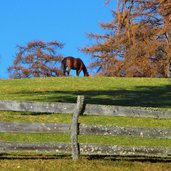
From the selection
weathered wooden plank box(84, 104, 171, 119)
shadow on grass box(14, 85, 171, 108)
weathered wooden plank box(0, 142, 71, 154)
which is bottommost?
weathered wooden plank box(0, 142, 71, 154)

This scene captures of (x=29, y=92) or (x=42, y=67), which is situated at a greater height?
(x=42, y=67)

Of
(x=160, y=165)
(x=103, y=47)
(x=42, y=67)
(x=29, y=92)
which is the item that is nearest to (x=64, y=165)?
(x=160, y=165)

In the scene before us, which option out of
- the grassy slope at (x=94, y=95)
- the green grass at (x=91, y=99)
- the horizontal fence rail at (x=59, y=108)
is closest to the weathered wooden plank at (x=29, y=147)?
the green grass at (x=91, y=99)

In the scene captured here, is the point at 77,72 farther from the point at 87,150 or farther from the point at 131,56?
the point at 87,150

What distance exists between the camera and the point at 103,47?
2357 inches

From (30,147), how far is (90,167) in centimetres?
158

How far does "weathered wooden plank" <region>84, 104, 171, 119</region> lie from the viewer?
1195cm

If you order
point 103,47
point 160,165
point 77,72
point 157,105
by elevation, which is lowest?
point 160,165

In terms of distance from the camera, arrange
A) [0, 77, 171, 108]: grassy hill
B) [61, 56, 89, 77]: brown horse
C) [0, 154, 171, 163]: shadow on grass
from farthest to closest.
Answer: [61, 56, 89, 77]: brown horse
[0, 77, 171, 108]: grassy hill
[0, 154, 171, 163]: shadow on grass

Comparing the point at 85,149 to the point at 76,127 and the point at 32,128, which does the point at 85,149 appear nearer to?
the point at 76,127

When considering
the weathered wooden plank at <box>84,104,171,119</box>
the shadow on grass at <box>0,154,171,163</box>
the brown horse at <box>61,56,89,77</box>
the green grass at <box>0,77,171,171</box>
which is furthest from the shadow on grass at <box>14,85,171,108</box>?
the brown horse at <box>61,56,89,77</box>

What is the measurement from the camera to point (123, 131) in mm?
11945

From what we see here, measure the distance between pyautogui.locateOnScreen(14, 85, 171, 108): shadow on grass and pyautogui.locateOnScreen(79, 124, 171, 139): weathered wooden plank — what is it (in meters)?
12.1

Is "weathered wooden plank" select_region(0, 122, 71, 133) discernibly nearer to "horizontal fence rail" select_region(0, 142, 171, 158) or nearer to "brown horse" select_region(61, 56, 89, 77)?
"horizontal fence rail" select_region(0, 142, 171, 158)
